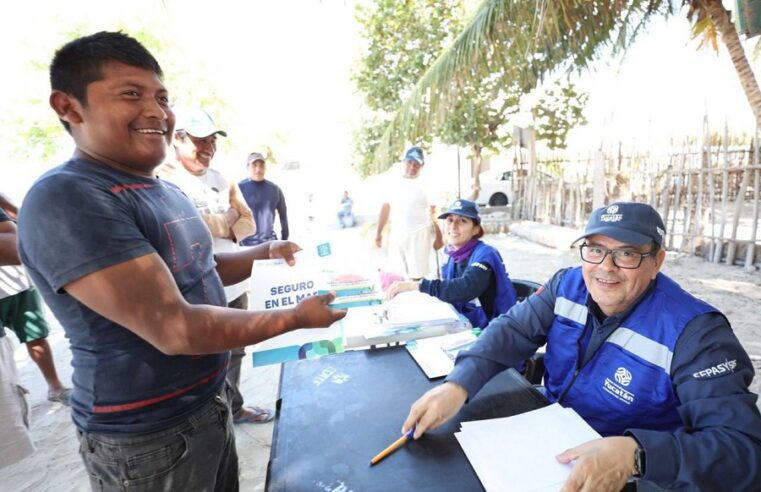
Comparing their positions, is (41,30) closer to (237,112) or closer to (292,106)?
(237,112)

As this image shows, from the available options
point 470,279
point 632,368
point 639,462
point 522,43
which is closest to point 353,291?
point 470,279

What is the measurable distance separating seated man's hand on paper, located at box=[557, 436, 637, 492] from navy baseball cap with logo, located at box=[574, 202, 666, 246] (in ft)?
2.36

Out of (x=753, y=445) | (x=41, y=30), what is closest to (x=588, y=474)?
(x=753, y=445)

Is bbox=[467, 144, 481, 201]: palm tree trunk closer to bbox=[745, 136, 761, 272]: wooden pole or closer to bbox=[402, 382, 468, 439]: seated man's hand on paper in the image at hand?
bbox=[745, 136, 761, 272]: wooden pole

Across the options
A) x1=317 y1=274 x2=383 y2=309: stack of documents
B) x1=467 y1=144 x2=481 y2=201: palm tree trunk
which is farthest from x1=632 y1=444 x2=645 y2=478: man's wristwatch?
x1=467 y1=144 x2=481 y2=201: palm tree trunk

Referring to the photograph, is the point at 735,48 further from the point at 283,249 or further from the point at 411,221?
the point at 283,249

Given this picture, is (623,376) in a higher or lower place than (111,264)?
lower

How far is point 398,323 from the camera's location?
2.00 metres

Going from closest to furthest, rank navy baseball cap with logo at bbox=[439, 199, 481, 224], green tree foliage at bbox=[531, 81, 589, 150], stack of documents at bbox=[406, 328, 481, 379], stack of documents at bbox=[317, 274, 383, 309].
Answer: stack of documents at bbox=[406, 328, 481, 379] < stack of documents at bbox=[317, 274, 383, 309] < navy baseball cap with logo at bbox=[439, 199, 481, 224] < green tree foliage at bbox=[531, 81, 589, 150]

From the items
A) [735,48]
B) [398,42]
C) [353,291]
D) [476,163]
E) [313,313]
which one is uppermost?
[398,42]

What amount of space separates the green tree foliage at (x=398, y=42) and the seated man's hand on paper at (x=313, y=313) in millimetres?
6673

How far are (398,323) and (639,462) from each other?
1.15 meters

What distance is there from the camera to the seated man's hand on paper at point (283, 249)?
189 centimetres

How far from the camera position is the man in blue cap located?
4672 millimetres
